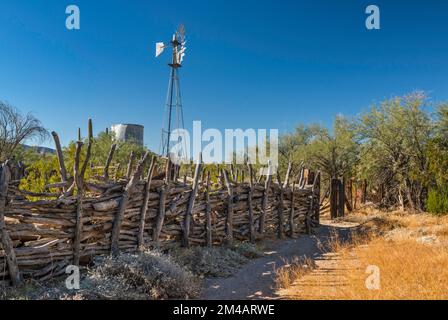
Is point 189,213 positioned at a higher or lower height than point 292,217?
higher

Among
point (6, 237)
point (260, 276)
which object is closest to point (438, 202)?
point (260, 276)

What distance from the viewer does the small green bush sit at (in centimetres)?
1347

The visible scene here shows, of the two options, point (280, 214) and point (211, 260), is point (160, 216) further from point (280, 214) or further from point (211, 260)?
point (280, 214)

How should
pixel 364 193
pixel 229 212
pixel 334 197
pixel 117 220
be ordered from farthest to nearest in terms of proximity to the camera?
pixel 364 193 < pixel 334 197 < pixel 229 212 < pixel 117 220

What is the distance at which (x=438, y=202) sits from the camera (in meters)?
13.7

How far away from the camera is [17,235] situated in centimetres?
495

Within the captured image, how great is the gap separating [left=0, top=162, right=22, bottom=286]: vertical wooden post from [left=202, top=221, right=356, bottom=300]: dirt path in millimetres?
2478

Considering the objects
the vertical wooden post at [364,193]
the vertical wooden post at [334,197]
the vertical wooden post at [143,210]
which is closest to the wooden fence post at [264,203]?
the vertical wooden post at [143,210]

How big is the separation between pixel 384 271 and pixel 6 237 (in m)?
5.46

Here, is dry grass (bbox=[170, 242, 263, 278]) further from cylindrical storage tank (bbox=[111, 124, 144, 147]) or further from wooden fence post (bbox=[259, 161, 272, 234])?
cylindrical storage tank (bbox=[111, 124, 144, 147])

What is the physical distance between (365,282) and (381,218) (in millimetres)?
8967

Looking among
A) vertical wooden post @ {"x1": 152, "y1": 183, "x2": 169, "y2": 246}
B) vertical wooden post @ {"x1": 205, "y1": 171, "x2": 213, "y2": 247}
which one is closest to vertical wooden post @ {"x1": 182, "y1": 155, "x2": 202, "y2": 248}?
vertical wooden post @ {"x1": 205, "y1": 171, "x2": 213, "y2": 247}

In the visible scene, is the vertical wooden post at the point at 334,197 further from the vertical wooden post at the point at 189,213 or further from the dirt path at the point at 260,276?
the vertical wooden post at the point at 189,213

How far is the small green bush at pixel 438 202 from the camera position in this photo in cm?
1347
